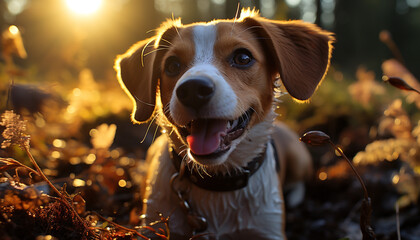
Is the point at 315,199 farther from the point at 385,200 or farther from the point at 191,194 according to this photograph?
the point at 191,194

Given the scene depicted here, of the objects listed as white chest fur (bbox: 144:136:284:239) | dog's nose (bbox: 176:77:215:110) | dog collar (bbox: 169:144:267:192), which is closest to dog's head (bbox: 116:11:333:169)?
dog's nose (bbox: 176:77:215:110)

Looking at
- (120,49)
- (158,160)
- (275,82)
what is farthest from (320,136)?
(120,49)

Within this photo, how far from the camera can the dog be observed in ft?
6.53

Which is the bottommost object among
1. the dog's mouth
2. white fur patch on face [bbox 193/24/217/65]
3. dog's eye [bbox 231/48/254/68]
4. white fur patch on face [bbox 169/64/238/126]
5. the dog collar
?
the dog collar

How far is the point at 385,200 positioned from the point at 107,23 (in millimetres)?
14742

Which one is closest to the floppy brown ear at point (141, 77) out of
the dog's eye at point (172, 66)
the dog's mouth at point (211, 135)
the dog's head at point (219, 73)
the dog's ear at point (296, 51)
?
the dog's head at point (219, 73)

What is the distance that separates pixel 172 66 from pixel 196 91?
0.58 metres

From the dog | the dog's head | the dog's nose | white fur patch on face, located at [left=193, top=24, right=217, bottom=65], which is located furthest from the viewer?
white fur patch on face, located at [left=193, top=24, right=217, bottom=65]

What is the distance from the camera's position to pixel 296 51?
227 cm

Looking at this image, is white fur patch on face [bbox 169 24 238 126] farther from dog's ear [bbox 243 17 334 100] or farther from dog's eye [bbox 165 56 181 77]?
dog's ear [bbox 243 17 334 100]

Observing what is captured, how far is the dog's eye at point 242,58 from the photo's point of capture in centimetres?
214

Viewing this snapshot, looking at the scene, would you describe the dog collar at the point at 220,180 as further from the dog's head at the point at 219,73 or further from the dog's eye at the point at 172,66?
the dog's eye at the point at 172,66

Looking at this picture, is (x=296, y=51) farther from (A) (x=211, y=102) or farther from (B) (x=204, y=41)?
(A) (x=211, y=102)

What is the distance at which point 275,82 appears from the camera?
94.7 inches
